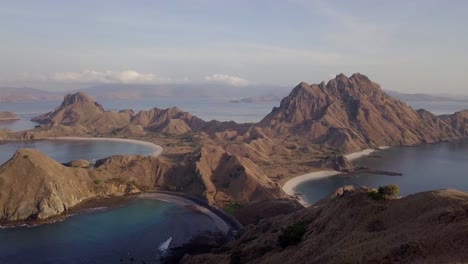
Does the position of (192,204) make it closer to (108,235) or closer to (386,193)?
(108,235)

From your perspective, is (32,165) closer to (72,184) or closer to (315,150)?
(72,184)

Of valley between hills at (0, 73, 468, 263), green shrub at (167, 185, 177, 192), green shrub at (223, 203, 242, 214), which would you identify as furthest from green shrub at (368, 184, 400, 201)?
green shrub at (167, 185, 177, 192)

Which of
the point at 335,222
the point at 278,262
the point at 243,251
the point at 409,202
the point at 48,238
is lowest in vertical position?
the point at 48,238

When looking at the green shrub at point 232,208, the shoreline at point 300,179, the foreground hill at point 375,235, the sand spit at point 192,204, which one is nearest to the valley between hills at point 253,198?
the foreground hill at point 375,235

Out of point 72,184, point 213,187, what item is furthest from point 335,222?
point 72,184

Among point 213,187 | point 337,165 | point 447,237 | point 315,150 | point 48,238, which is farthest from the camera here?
point 315,150

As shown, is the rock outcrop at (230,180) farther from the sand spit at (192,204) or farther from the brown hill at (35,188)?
the brown hill at (35,188)
